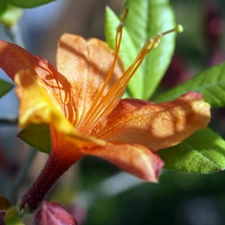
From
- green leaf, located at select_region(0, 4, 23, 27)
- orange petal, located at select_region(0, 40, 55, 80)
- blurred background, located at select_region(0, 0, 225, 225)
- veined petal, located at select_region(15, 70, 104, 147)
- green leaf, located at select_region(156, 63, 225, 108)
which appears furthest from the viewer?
blurred background, located at select_region(0, 0, 225, 225)

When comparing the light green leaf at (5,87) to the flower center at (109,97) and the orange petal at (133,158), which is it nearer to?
the flower center at (109,97)

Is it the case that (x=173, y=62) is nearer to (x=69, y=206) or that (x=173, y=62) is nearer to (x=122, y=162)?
(x=69, y=206)

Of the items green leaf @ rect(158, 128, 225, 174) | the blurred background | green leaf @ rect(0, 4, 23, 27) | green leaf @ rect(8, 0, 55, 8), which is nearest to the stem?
green leaf @ rect(158, 128, 225, 174)

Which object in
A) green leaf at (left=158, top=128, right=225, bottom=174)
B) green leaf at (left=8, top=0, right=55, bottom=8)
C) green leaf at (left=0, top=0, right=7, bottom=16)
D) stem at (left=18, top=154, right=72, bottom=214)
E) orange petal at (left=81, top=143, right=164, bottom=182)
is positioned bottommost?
stem at (left=18, top=154, right=72, bottom=214)

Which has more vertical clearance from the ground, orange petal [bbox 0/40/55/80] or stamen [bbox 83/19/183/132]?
orange petal [bbox 0/40/55/80]

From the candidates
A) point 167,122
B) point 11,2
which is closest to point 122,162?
point 167,122

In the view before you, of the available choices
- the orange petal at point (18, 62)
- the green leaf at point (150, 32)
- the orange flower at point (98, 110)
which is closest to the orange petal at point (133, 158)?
the orange flower at point (98, 110)

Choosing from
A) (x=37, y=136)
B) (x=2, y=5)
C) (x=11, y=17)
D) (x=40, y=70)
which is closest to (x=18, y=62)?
(x=40, y=70)

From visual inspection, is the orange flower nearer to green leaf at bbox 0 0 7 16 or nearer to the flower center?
the flower center

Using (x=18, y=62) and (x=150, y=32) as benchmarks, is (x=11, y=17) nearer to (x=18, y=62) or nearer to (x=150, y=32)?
(x=150, y=32)
